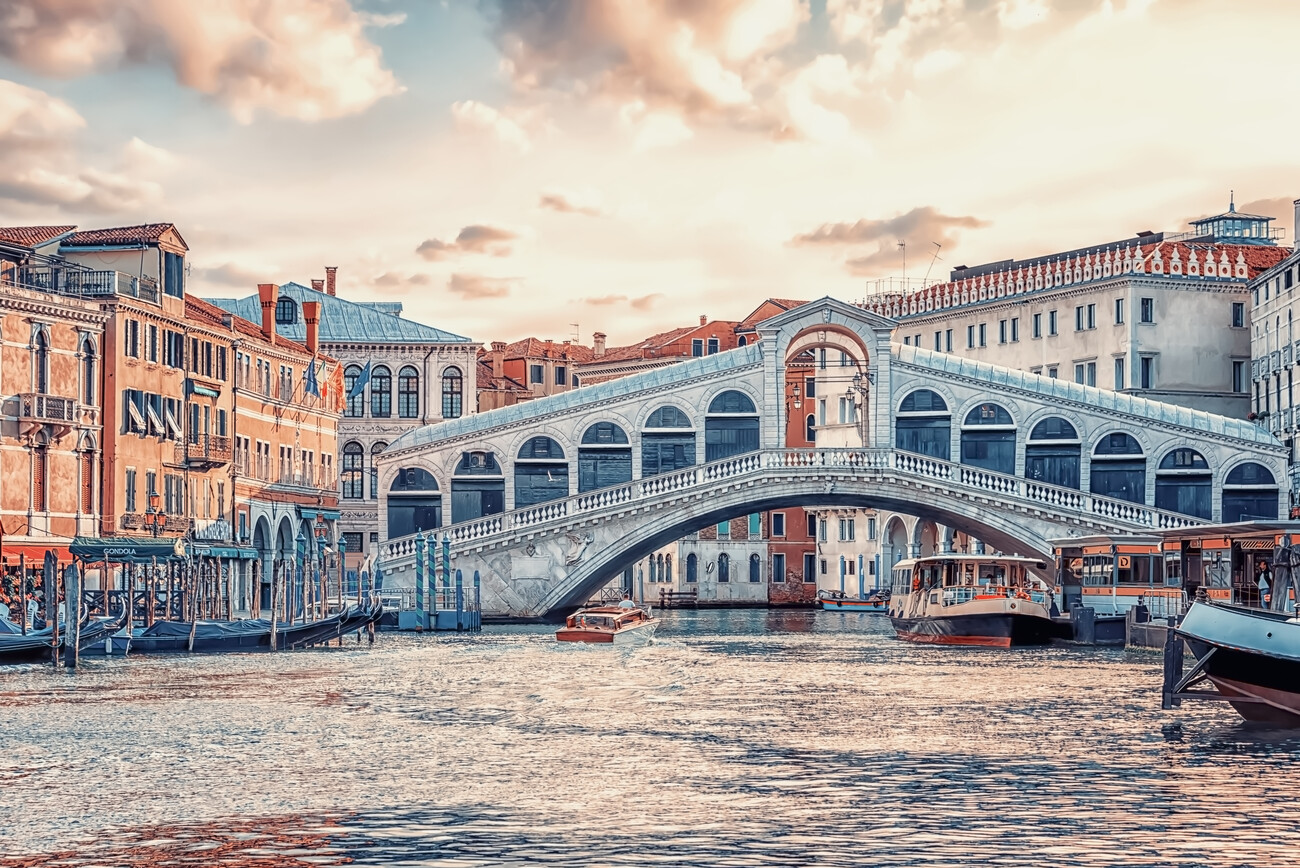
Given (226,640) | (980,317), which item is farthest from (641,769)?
(980,317)

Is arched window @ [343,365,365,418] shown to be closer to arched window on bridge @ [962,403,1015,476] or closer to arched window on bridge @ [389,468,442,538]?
arched window on bridge @ [389,468,442,538]

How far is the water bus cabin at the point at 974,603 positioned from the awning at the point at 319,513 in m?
16.6

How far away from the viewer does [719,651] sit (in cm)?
4206

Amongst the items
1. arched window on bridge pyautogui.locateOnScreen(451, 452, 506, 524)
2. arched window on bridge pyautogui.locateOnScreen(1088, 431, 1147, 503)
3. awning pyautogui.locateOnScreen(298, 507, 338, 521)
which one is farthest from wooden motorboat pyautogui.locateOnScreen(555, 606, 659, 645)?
arched window on bridge pyautogui.locateOnScreen(1088, 431, 1147, 503)

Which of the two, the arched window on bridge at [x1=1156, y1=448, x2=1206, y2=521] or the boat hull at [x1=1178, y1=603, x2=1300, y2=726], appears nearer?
the boat hull at [x1=1178, y1=603, x2=1300, y2=726]

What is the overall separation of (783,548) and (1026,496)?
30912 mm

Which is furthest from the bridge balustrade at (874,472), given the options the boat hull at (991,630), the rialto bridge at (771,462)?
the boat hull at (991,630)

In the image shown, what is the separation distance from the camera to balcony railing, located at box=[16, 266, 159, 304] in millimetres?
44000

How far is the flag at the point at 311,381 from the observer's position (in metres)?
55.4

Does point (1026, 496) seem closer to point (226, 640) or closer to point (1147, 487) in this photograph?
point (1147, 487)

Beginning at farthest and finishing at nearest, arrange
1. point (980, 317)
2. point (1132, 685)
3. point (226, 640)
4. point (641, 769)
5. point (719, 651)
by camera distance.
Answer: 1. point (980, 317)
2. point (719, 651)
3. point (226, 640)
4. point (1132, 685)
5. point (641, 769)

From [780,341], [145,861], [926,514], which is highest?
[780,341]

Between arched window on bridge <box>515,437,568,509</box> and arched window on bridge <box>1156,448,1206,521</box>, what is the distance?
1496 centimetres

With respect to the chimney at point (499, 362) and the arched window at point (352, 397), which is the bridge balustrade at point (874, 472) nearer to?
the arched window at point (352, 397)
